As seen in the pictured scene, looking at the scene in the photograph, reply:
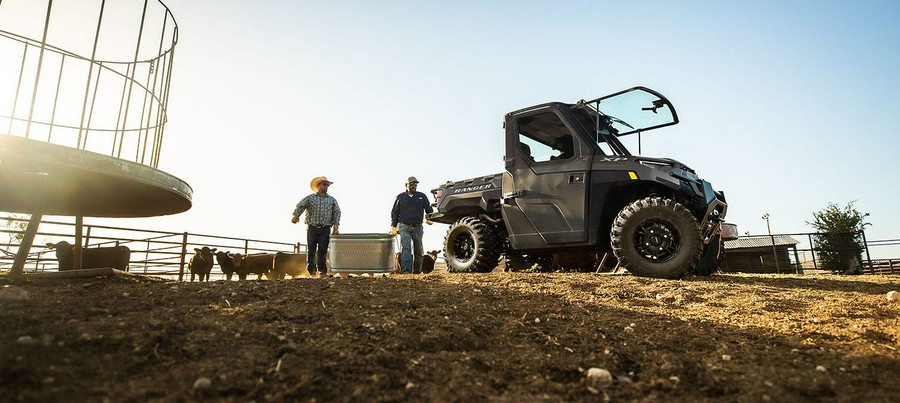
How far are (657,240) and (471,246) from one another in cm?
307

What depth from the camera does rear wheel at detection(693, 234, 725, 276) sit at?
6.71 meters

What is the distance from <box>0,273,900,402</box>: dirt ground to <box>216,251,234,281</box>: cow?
749cm

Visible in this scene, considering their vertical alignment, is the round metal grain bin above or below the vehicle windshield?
below

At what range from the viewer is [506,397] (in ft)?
6.84

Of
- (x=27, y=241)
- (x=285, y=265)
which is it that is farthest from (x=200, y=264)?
(x=27, y=241)

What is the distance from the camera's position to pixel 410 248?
928cm

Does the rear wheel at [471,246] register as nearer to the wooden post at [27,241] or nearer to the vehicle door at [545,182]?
the vehicle door at [545,182]

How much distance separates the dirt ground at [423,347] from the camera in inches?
80.0

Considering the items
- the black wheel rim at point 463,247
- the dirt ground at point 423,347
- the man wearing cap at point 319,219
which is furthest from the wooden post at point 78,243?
the black wheel rim at point 463,247

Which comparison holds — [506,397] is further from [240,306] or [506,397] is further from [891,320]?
[891,320]

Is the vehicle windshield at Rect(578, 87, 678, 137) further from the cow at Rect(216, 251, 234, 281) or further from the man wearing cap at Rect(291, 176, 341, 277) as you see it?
the cow at Rect(216, 251, 234, 281)

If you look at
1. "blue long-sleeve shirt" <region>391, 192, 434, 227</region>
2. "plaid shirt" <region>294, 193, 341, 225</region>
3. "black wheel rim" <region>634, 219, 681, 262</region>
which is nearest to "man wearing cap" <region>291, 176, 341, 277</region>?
"plaid shirt" <region>294, 193, 341, 225</region>

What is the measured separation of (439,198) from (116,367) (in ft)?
21.5

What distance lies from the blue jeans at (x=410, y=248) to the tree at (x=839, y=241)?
13.8 m
